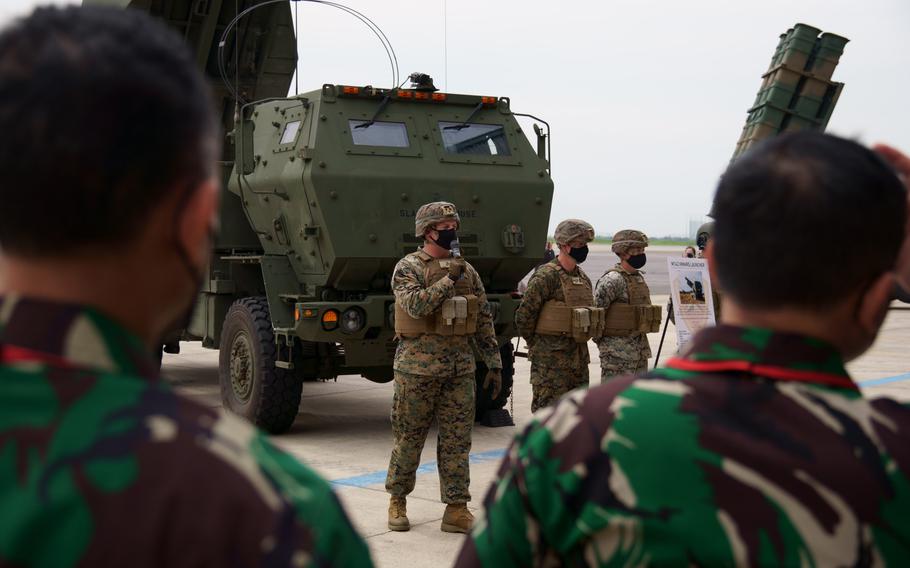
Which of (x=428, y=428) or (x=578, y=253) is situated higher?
(x=578, y=253)

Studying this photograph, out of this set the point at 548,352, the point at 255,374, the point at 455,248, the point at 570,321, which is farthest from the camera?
the point at 255,374

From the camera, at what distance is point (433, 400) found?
233 inches

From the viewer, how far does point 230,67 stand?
33.6 ft

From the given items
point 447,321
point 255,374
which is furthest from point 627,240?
point 255,374

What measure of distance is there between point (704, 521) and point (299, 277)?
728 centimetres

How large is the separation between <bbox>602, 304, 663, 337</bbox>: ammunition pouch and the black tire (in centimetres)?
159

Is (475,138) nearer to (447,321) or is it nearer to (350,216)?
(350,216)

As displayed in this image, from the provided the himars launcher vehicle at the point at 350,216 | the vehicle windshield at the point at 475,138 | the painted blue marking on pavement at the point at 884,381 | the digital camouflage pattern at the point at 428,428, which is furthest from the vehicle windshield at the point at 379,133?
the painted blue marking on pavement at the point at 884,381

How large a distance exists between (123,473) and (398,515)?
4.93 metres

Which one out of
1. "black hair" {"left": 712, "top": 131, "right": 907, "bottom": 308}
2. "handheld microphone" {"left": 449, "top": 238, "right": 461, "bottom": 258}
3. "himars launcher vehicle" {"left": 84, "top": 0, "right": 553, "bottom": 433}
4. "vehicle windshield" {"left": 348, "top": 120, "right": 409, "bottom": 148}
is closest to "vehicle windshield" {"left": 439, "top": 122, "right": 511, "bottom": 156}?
"himars launcher vehicle" {"left": 84, "top": 0, "right": 553, "bottom": 433}

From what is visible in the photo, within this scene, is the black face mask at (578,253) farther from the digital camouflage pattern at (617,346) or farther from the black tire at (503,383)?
the black tire at (503,383)

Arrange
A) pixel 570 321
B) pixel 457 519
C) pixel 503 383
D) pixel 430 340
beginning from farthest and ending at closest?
pixel 503 383 < pixel 570 321 < pixel 430 340 < pixel 457 519

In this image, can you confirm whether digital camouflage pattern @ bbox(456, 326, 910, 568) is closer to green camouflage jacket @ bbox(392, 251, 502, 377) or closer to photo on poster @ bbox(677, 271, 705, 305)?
green camouflage jacket @ bbox(392, 251, 502, 377)

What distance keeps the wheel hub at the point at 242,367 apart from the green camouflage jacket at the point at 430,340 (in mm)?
2614
